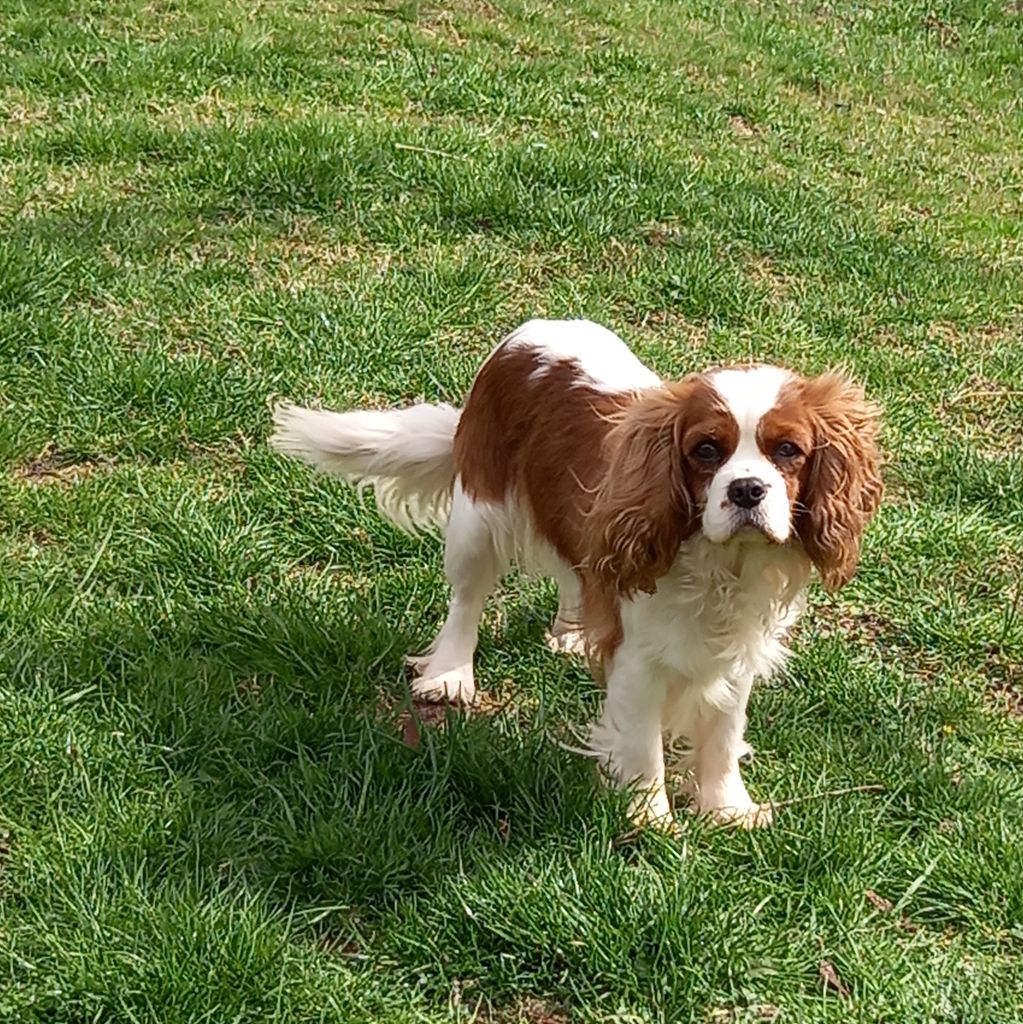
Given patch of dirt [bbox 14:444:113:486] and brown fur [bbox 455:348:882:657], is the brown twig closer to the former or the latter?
brown fur [bbox 455:348:882:657]

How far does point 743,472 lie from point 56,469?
2428 mm

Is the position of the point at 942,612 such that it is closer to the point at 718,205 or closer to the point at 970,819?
the point at 970,819

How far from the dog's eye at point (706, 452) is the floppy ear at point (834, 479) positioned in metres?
0.20

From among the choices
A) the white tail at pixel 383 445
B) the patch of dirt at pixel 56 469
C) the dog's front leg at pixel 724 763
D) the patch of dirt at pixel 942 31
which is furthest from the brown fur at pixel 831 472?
the patch of dirt at pixel 942 31

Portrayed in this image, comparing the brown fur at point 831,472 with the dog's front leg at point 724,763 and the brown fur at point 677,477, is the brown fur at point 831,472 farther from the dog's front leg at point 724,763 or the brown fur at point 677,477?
the dog's front leg at point 724,763

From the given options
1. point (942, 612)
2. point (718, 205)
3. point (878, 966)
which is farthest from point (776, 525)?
point (718, 205)

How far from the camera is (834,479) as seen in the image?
9.29 ft

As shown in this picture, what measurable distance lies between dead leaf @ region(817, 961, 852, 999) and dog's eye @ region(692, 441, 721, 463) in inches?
41.7

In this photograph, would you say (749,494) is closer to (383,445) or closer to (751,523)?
(751,523)

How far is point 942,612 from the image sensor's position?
4.07 m

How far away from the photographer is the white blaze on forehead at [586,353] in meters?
3.40

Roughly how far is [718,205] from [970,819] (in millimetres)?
3671

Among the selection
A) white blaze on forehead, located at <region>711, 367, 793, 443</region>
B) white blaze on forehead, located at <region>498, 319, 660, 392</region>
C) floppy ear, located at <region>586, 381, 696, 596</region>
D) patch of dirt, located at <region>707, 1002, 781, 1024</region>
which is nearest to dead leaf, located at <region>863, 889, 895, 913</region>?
patch of dirt, located at <region>707, 1002, 781, 1024</region>

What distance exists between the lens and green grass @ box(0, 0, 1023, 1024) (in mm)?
2863
